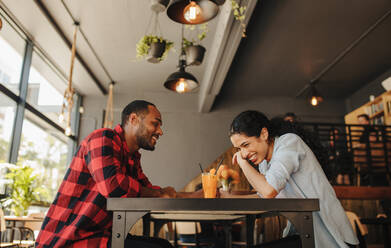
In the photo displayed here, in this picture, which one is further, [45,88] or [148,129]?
[45,88]

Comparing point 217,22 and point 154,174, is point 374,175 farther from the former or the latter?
point 154,174

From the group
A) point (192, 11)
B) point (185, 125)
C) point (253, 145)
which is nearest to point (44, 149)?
point (185, 125)

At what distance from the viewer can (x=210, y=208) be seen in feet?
3.60

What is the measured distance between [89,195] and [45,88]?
5989 mm

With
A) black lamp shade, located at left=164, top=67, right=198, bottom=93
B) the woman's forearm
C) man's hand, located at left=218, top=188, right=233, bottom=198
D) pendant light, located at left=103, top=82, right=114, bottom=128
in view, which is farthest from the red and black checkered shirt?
pendant light, located at left=103, top=82, right=114, bottom=128

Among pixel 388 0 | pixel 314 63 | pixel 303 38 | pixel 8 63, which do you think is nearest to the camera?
pixel 388 0

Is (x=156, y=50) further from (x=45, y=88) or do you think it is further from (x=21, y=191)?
(x=45, y=88)

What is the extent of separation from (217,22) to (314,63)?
7.80ft

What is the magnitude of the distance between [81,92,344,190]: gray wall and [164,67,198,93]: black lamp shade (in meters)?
4.01

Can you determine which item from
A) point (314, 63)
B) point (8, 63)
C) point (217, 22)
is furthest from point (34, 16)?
point (314, 63)

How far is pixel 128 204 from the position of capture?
112cm

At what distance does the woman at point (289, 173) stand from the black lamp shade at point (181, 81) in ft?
8.67

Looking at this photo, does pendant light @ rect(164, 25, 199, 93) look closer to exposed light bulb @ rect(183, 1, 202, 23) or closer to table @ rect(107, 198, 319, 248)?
exposed light bulb @ rect(183, 1, 202, 23)

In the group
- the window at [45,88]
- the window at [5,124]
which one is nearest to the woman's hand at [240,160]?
the window at [5,124]
